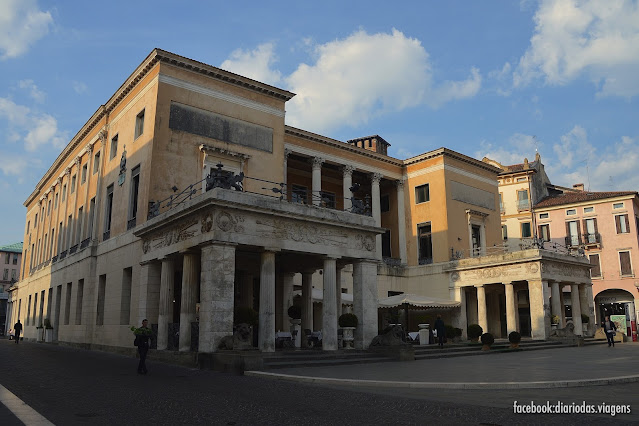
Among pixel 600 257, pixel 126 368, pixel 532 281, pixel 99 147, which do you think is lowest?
pixel 126 368

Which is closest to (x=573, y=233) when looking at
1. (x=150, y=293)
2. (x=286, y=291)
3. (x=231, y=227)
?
(x=286, y=291)

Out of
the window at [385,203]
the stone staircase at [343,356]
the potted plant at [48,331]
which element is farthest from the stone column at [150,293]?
the window at [385,203]

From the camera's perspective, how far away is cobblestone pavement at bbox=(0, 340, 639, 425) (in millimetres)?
7852

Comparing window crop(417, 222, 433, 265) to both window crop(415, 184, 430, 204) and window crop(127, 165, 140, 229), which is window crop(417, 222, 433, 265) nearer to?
window crop(415, 184, 430, 204)

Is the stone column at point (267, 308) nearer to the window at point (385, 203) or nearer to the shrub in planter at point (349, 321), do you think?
the shrub in planter at point (349, 321)

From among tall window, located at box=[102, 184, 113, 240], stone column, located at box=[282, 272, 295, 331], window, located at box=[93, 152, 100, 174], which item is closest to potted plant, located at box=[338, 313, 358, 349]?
stone column, located at box=[282, 272, 295, 331]

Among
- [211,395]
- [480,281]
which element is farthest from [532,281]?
[211,395]

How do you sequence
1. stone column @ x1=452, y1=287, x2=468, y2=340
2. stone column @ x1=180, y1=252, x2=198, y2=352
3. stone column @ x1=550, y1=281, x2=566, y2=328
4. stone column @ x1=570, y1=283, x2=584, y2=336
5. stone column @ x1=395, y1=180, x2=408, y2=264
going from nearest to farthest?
stone column @ x1=180, y1=252, x2=198, y2=352 → stone column @ x1=550, y1=281, x2=566, y2=328 → stone column @ x1=570, y1=283, x2=584, y2=336 → stone column @ x1=452, y1=287, x2=468, y2=340 → stone column @ x1=395, y1=180, x2=408, y2=264

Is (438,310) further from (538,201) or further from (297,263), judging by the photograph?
(538,201)

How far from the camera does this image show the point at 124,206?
86.6ft

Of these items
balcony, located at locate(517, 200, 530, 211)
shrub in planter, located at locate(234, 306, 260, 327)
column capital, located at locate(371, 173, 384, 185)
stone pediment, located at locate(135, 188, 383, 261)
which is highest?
balcony, located at locate(517, 200, 530, 211)

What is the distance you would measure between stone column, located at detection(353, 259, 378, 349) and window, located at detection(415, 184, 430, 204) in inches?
789

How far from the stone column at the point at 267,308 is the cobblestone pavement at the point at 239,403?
4.02m

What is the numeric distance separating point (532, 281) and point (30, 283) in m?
41.0
